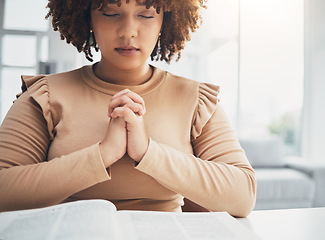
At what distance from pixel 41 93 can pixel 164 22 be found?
437 mm

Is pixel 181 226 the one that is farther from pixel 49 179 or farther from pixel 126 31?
pixel 126 31

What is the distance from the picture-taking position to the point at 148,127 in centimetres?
86

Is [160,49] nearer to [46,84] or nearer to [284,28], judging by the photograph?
[46,84]

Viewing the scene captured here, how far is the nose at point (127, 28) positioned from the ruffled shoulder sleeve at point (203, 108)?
0.89 feet

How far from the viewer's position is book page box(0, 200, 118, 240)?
1.56 feet

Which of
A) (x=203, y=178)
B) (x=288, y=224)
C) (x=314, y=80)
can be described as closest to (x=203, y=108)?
(x=203, y=178)

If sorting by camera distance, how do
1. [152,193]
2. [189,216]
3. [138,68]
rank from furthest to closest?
[138,68], [152,193], [189,216]

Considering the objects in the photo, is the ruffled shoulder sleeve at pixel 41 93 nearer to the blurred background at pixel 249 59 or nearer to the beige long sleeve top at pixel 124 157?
the beige long sleeve top at pixel 124 157

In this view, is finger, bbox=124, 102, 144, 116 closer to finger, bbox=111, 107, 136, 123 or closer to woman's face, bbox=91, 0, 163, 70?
finger, bbox=111, 107, 136, 123

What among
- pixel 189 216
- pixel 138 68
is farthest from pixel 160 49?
pixel 189 216

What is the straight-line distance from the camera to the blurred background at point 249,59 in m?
3.88

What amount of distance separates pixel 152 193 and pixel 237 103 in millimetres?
3662

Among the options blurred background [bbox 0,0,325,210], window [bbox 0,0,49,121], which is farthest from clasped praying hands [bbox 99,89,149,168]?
window [bbox 0,0,49,121]

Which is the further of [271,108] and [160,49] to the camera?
[271,108]
